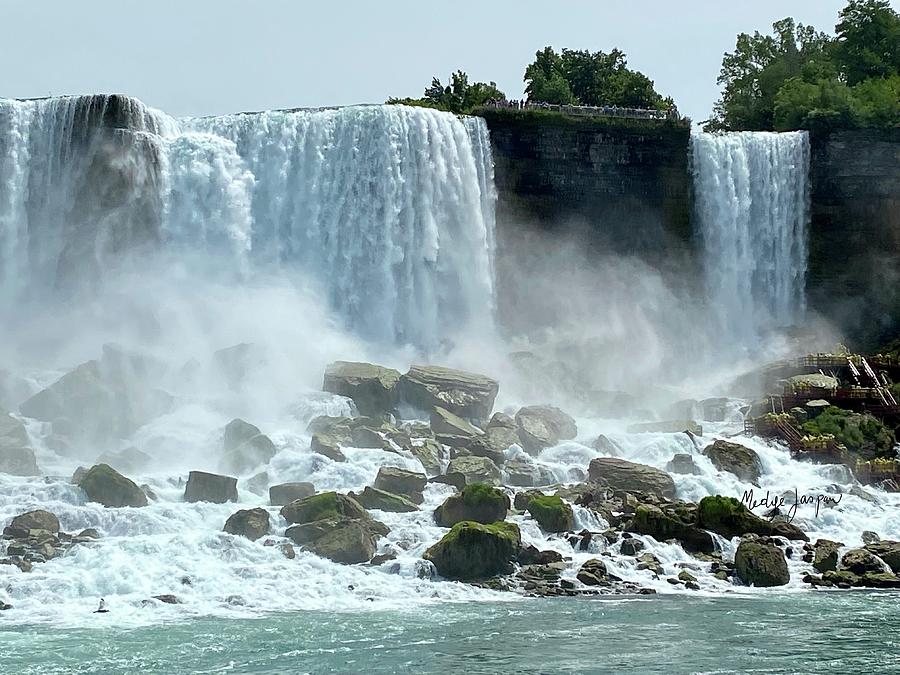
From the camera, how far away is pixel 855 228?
190 ft

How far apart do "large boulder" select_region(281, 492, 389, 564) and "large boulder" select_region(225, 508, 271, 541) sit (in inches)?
23.8

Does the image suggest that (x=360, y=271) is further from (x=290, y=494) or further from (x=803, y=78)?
(x=803, y=78)

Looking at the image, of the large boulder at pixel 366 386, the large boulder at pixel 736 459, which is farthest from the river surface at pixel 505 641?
the large boulder at pixel 366 386

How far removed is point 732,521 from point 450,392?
13.4m

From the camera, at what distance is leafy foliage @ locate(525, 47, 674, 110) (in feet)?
239

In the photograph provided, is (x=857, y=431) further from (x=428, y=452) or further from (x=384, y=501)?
(x=384, y=501)

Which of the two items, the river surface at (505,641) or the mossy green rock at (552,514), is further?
the mossy green rock at (552,514)

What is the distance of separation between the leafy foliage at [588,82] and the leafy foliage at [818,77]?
18.2 feet

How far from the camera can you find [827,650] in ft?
75.2

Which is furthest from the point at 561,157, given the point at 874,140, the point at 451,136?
the point at 874,140

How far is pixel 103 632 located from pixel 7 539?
6555mm

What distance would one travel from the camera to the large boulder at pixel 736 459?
39.4 meters

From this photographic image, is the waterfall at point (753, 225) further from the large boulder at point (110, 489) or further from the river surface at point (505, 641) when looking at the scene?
the large boulder at point (110, 489)

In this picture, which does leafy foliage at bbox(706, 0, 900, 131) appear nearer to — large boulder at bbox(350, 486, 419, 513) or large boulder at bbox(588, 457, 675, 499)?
large boulder at bbox(588, 457, 675, 499)
